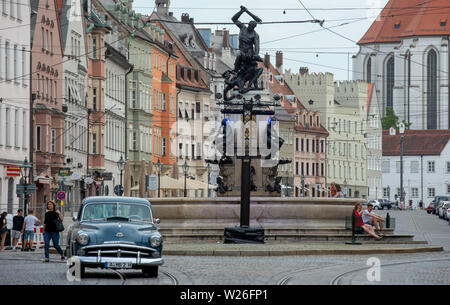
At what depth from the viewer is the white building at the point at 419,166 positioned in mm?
171000

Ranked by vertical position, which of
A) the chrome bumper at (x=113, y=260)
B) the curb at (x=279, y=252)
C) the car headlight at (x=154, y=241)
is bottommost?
the curb at (x=279, y=252)

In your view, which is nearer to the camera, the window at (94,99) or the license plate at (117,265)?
the license plate at (117,265)

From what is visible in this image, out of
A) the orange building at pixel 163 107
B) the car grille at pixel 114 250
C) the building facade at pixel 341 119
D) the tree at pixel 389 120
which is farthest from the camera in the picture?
the tree at pixel 389 120

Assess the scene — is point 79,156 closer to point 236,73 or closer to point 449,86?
point 236,73

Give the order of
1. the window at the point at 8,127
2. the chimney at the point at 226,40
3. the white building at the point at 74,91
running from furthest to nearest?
the chimney at the point at 226,40, the white building at the point at 74,91, the window at the point at 8,127

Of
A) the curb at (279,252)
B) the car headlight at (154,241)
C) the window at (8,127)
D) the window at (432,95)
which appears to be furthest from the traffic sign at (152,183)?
the window at (432,95)

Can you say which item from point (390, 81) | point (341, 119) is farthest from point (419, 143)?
point (390, 81)

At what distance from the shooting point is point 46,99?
71.5 m

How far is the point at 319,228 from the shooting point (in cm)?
3916

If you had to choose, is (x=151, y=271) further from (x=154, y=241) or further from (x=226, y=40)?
(x=226, y=40)

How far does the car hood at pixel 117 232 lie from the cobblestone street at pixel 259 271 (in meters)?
0.70

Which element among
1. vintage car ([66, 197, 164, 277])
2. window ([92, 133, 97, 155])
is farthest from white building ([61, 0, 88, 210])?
vintage car ([66, 197, 164, 277])

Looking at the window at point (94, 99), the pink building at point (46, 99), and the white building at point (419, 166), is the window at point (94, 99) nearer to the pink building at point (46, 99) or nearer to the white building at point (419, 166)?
the pink building at point (46, 99)
